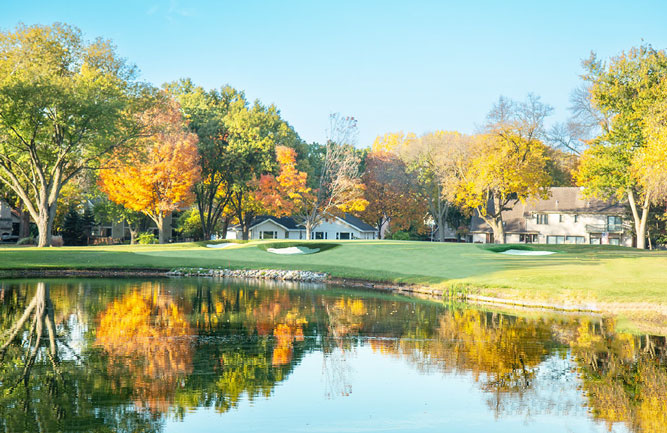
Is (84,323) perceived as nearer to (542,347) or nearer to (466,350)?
(466,350)

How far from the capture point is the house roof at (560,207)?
8262 centimetres

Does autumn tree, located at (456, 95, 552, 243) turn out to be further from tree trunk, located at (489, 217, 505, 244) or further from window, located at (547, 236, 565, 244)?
window, located at (547, 236, 565, 244)

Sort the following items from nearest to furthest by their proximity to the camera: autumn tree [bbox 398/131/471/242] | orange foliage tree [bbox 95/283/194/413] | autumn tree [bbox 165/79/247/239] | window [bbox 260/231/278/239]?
orange foliage tree [bbox 95/283/194/413] < autumn tree [bbox 165/79/247/239] < autumn tree [bbox 398/131/471/242] < window [bbox 260/231/278/239]

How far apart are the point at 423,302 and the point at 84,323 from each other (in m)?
11.7

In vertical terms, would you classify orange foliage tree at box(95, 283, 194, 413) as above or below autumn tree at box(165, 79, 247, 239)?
below

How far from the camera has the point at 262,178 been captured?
67.1 m

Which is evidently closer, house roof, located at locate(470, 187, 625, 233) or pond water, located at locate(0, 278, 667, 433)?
pond water, located at locate(0, 278, 667, 433)

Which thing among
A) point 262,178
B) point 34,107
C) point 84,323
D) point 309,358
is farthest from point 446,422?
point 262,178

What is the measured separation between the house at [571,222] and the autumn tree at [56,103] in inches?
2131

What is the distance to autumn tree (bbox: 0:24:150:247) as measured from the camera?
43.3 meters

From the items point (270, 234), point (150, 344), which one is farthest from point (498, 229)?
point (150, 344)

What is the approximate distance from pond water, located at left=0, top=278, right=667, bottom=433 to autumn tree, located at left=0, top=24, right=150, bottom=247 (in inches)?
1114

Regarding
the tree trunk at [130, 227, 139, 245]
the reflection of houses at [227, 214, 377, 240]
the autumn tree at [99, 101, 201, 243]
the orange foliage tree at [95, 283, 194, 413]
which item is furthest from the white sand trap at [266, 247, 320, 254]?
the reflection of houses at [227, 214, 377, 240]

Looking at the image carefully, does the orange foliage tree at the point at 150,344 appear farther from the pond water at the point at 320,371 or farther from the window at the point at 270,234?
the window at the point at 270,234
